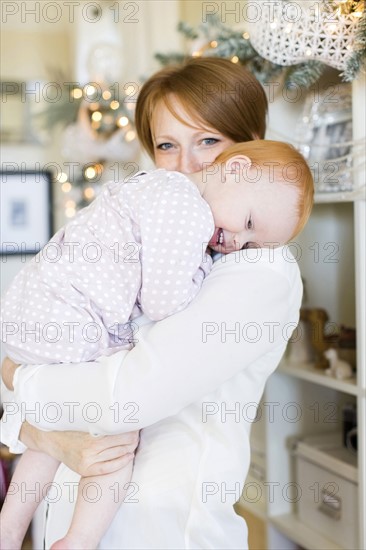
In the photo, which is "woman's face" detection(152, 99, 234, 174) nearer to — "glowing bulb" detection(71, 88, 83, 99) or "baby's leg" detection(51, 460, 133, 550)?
"baby's leg" detection(51, 460, 133, 550)

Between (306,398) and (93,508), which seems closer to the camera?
(93,508)

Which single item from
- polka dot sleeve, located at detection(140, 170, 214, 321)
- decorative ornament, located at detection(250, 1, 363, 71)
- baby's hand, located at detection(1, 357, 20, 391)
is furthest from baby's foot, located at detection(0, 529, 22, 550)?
decorative ornament, located at detection(250, 1, 363, 71)

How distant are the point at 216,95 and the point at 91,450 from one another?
29.6 inches

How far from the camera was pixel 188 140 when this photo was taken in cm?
147

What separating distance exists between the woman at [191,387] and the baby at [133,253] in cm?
4

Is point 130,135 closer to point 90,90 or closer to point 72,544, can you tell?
point 90,90

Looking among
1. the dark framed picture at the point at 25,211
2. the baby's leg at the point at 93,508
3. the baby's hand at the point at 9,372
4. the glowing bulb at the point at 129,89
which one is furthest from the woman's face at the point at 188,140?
the dark framed picture at the point at 25,211

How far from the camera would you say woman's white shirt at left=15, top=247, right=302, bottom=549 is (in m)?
1.09

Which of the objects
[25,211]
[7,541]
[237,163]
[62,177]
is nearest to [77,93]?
[62,177]

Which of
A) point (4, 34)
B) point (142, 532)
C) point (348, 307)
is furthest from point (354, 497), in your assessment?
point (4, 34)

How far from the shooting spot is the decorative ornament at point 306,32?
152 centimetres

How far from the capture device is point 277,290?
1129mm

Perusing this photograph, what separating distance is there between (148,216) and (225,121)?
40 cm

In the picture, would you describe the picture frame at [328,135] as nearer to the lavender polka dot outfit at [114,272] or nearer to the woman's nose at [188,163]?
the woman's nose at [188,163]
